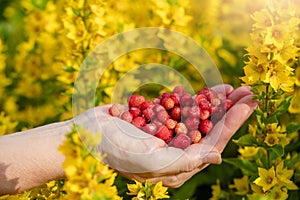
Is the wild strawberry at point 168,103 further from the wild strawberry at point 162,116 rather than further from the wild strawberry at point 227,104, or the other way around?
the wild strawberry at point 227,104

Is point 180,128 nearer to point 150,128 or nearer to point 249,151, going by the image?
point 150,128

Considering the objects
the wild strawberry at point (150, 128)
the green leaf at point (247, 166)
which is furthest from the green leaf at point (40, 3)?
the green leaf at point (247, 166)

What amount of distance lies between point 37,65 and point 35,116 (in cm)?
31

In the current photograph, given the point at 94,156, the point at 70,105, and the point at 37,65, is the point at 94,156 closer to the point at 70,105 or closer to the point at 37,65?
the point at 70,105

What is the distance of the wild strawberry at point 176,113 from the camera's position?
271 centimetres

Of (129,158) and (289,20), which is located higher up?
(289,20)

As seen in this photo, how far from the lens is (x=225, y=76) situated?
12.2ft

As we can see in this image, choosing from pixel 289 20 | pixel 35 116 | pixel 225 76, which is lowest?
pixel 35 116

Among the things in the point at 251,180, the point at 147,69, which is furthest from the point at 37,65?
the point at 251,180

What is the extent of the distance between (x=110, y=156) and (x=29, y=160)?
0.32 m

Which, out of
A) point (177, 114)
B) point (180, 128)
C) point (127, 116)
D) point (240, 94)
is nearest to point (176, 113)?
point (177, 114)

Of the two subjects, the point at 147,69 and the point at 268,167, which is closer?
the point at 268,167

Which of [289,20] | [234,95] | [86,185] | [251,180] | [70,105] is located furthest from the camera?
[70,105]

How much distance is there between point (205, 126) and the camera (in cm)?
263
